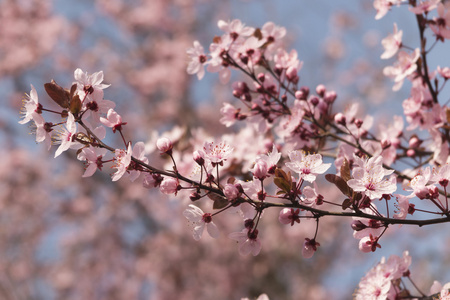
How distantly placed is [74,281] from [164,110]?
3.93 metres

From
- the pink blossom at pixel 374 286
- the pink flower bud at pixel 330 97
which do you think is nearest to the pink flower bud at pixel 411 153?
the pink flower bud at pixel 330 97

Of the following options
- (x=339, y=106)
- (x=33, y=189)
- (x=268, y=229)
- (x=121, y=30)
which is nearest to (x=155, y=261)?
(x=268, y=229)

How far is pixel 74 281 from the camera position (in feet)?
27.2

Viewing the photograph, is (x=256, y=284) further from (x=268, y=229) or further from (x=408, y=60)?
(x=408, y=60)

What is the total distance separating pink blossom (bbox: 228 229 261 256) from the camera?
1.24 metres

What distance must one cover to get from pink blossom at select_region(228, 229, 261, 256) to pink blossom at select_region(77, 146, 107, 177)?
0.46 m

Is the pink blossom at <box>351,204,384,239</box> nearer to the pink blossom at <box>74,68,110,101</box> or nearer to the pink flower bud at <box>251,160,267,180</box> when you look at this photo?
the pink flower bud at <box>251,160,267,180</box>

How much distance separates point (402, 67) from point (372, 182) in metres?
0.91

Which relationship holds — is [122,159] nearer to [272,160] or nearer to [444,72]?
[272,160]

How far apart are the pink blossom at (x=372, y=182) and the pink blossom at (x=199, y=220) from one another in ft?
1.43

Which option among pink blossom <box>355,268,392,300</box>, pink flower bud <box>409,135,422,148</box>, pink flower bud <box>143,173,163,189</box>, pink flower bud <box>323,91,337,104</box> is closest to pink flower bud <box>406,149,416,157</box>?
pink flower bud <box>409,135,422,148</box>

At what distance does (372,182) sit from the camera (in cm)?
112

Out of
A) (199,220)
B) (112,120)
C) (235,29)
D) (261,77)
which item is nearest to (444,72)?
(261,77)

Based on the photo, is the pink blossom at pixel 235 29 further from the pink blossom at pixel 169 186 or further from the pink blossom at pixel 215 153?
the pink blossom at pixel 169 186
